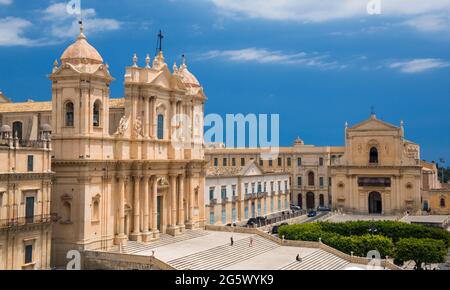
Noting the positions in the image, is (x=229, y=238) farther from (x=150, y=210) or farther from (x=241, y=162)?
(x=241, y=162)

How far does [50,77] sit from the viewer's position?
121 ft

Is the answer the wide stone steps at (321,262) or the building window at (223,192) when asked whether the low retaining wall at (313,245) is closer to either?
the wide stone steps at (321,262)

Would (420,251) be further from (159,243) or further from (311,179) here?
(311,179)

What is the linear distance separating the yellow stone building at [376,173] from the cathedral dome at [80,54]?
5072cm

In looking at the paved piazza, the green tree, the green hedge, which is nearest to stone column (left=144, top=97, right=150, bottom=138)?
the paved piazza

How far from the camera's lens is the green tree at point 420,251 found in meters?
42.7

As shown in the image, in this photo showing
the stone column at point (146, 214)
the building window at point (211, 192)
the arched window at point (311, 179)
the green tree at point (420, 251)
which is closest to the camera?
the stone column at point (146, 214)

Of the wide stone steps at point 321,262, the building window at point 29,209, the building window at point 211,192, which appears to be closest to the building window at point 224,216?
the building window at point 211,192

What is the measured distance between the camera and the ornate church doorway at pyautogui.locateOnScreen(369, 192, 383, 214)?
79438 millimetres

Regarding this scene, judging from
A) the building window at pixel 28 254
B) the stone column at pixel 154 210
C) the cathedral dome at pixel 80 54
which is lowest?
the building window at pixel 28 254

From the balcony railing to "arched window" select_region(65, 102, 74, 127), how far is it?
639 centimetres

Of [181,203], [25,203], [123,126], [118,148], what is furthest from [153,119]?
[25,203]
